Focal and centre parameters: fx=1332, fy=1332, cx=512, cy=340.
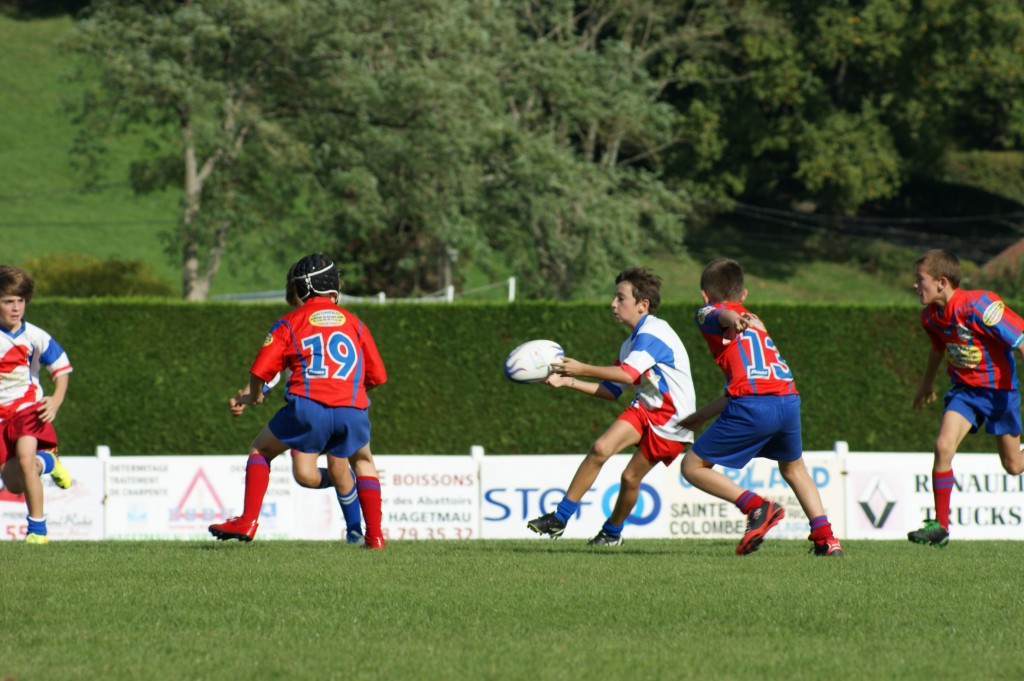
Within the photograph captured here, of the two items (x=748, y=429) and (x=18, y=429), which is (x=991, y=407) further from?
(x=18, y=429)

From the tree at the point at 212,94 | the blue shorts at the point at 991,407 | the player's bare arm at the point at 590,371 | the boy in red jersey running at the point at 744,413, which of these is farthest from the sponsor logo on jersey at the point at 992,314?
the tree at the point at 212,94

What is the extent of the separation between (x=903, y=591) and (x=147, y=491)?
10.4m

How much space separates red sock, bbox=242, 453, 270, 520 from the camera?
779 centimetres

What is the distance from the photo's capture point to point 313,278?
7.93m

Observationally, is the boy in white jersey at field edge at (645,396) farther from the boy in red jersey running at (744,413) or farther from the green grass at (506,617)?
the green grass at (506,617)

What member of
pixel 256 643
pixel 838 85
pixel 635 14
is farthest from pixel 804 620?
pixel 838 85

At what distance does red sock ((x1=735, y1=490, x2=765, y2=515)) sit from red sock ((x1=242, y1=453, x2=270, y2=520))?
278 centimetres

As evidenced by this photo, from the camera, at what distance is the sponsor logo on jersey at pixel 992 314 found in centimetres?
819

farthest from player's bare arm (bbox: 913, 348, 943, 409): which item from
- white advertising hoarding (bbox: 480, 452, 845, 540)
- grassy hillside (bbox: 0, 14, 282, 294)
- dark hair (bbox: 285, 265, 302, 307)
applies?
grassy hillside (bbox: 0, 14, 282, 294)

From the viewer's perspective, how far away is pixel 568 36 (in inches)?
1539

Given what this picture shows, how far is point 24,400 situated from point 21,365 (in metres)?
0.25

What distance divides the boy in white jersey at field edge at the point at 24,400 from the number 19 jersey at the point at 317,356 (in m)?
2.06

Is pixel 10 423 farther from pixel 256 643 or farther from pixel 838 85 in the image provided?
pixel 838 85

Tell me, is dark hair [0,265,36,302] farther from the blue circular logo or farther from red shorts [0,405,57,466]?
the blue circular logo
